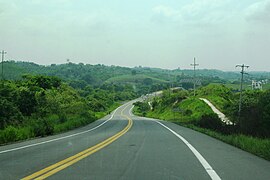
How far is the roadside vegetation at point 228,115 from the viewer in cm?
1669

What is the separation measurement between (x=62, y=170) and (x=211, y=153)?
5.73 meters

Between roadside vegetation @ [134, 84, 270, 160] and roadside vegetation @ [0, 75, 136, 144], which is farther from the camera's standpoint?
roadside vegetation @ [0, 75, 136, 144]

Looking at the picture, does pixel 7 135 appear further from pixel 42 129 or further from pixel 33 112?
pixel 33 112

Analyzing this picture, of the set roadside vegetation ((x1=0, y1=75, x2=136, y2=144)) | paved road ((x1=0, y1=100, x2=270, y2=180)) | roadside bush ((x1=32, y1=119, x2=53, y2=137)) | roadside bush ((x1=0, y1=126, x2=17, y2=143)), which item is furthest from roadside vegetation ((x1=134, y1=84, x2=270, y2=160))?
roadside vegetation ((x1=0, y1=75, x2=136, y2=144))

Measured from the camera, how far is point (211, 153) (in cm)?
1255

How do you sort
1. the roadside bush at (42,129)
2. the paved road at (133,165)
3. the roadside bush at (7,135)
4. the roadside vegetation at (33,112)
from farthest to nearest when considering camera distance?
1. the roadside bush at (42,129)
2. the roadside vegetation at (33,112)
3. the roadside bush at (7,135)
4. the paved road at (133,165)

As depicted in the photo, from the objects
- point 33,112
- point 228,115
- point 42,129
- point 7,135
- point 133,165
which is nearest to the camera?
point 133,165

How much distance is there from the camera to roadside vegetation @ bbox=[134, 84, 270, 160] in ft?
54.7

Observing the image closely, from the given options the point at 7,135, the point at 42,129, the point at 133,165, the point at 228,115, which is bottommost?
the point at 228,115

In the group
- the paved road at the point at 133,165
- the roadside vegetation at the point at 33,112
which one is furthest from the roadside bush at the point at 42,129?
the paved road at the point at 133,165

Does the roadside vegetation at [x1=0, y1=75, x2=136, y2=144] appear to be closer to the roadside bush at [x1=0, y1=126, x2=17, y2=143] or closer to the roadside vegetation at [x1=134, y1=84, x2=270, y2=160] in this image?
the roadside bush at [x1=0, y1=126, x2=17, y2=143]

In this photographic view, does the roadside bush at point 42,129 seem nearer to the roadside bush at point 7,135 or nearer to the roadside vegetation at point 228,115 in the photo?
the roadside bush at point 7,135

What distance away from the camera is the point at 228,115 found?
65188mm

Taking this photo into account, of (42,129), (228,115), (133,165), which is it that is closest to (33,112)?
(42,129)
